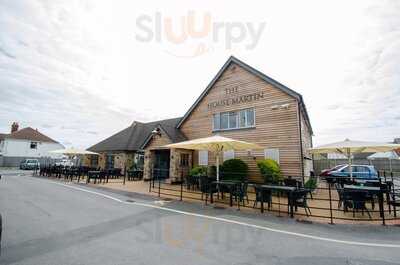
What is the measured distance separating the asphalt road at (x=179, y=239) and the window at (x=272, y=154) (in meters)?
6.77

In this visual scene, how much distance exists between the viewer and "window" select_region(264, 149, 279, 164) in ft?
45.3

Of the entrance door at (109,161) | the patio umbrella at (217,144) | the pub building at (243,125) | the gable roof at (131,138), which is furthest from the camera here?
the entrance door at (109,161)

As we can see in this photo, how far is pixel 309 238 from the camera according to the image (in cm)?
542

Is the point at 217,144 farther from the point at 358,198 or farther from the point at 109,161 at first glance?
the point at 109,161

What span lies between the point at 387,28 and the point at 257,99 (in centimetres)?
744

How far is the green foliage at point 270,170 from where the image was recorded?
12492mm

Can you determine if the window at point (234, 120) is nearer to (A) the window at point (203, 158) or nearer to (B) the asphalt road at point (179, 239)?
(A) the window at point (203, 158)

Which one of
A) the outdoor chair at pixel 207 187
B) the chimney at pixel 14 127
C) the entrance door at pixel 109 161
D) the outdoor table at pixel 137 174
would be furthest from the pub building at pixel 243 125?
the chimney at pixel 14 127

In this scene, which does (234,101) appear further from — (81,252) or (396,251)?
(81,252)

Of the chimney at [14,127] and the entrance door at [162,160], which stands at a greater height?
the chimney at [14,127]

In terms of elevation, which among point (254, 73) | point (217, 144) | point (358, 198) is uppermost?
point (254, 73)

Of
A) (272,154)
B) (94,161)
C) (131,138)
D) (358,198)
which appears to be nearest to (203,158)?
(272,154)

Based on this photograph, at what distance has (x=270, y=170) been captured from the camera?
499 inches

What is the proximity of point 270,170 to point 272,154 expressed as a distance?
163 cm
